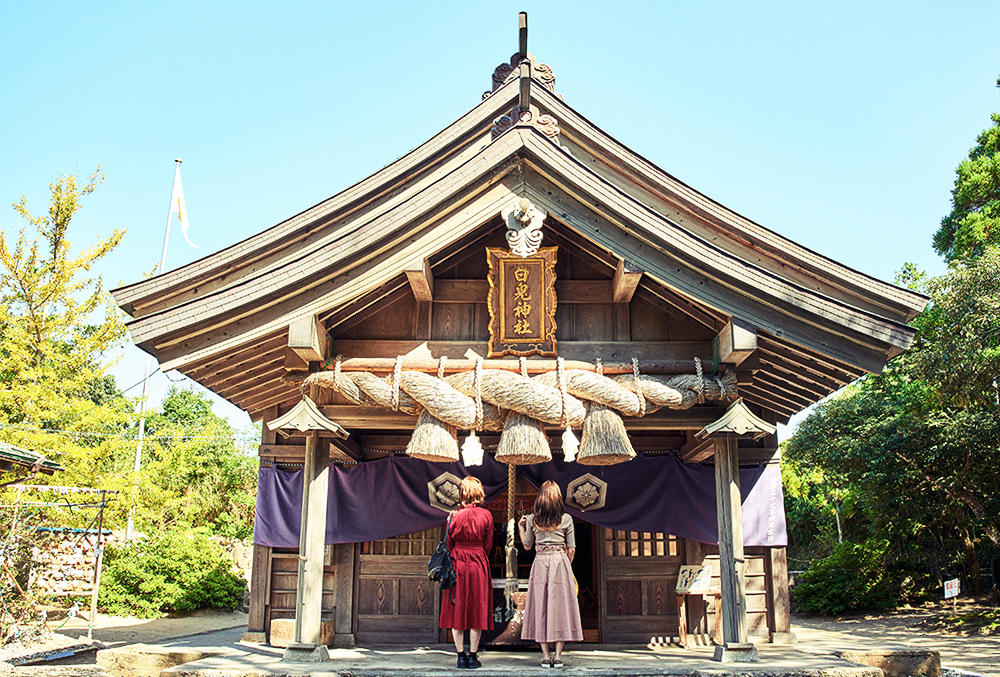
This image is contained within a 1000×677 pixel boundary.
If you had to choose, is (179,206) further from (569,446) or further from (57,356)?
(569,446)

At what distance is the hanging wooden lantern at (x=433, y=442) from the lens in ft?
22.5

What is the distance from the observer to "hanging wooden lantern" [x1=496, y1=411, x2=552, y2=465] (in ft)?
22.6

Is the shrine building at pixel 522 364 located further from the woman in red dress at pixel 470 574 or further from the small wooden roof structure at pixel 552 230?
the woman in red dress at pixel 470 574

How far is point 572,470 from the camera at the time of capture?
9.00 metres

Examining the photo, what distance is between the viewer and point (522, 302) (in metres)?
7.86

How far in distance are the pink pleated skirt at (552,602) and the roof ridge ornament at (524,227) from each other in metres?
2.98

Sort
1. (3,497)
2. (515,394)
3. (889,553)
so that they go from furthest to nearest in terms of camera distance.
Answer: (889,553) < (3,497) < (515,394)

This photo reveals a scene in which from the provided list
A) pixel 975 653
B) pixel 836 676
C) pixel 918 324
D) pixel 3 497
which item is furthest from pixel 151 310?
pixel 918 324

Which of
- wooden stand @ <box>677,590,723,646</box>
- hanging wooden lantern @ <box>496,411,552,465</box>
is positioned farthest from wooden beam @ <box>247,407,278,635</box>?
wooden stand @ <box>677,590,723,646</box>

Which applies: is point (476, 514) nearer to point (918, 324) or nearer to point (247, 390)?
point (247, 390)

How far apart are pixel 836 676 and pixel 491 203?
5251mm

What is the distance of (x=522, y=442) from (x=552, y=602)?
1520mm

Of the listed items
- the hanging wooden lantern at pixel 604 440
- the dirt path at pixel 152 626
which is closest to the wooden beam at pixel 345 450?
the hanging wooden lantern at pixel 604 440

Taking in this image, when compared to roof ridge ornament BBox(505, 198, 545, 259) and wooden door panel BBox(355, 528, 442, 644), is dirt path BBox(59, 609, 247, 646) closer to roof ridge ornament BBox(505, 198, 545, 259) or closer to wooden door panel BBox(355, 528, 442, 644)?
wooden door panel BBox(355, 528, 442, 644)
